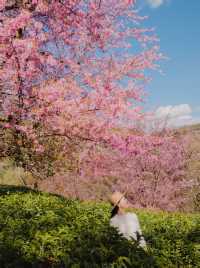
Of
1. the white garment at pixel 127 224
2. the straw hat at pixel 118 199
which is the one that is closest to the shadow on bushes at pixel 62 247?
the white garment at pixel 127 224

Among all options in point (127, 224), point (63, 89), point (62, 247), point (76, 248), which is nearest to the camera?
point (76, 248)

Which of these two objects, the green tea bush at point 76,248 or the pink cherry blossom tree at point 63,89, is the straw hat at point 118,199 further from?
the pink cherry blossom tree at point 63,89

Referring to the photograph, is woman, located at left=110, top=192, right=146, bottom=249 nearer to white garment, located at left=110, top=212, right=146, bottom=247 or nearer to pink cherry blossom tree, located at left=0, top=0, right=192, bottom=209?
white garment, located at left=110, top=212, right=146, bottom=247

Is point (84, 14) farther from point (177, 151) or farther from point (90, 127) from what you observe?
point (177, 151)

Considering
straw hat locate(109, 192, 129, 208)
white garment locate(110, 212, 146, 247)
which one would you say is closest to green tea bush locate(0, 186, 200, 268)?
white garment locate(110, 212, 146, 247)

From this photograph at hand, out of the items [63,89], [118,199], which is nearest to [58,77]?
[63,89]

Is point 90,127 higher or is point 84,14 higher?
point 84,14

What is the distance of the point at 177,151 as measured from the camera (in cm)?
2712

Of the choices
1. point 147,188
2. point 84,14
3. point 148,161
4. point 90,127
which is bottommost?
point 147,188

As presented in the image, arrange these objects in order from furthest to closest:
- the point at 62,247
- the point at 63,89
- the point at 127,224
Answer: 1. the point at 63,89
2. the point at 127,224
3. the point at 62,247

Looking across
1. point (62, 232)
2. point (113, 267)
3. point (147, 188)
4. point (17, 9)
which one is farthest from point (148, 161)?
point (113, 267)

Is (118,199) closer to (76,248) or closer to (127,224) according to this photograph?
(127,224)

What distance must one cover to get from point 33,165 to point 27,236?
8533mm

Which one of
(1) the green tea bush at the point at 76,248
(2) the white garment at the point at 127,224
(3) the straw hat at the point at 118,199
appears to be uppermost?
(3) the straw hat at the point at 118,199
